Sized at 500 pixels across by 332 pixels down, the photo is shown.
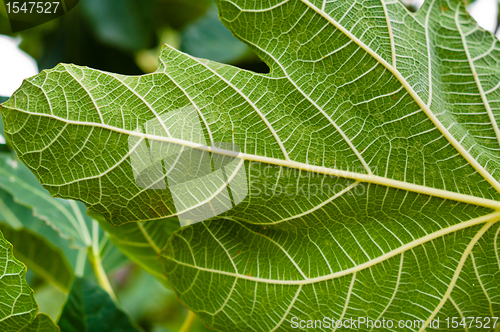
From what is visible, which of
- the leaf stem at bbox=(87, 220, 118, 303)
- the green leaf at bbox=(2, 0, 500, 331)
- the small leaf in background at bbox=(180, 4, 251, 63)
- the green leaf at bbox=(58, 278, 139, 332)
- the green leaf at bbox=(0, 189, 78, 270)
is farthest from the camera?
the small leaf in background at bbox=(180, 4, 251, 63)

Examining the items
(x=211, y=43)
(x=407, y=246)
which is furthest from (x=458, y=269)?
(x=211, y=43)

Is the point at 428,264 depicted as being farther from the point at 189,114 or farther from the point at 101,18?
the point at 101,18

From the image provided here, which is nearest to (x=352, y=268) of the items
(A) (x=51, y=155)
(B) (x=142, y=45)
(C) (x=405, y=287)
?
(C) (x=405, y=287)

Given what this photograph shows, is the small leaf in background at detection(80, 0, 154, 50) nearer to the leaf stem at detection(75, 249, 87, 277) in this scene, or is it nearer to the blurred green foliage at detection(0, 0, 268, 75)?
the blurred green foliage at detection(0, 0, 268, 75)

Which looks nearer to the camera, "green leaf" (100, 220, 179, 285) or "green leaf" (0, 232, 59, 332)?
"green leaf" (0, 232, 59, 332)

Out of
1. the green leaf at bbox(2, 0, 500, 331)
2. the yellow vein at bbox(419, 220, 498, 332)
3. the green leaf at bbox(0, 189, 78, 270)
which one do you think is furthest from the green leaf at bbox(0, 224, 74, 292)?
the yellow vein at bbox(419, 220, 498, 332)

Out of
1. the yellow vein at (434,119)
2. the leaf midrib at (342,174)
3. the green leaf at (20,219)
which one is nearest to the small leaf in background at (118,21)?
the green leaf at (20,219)
